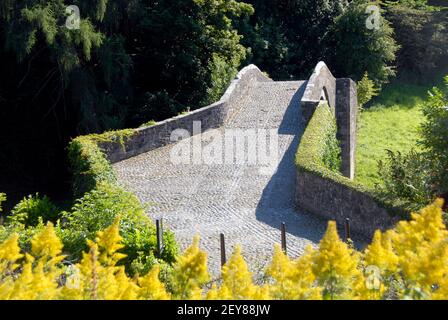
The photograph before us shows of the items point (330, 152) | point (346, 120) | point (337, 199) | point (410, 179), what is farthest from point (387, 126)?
point (337, 199)

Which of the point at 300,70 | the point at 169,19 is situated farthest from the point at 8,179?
the point at 300,70

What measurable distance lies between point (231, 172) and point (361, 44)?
18682 mm

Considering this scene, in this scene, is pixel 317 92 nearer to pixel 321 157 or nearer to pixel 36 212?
pixel 321 157

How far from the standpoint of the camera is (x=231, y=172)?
14508 millimetres

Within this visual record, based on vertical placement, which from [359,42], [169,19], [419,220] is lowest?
[419,220]

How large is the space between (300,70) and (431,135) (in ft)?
64.1

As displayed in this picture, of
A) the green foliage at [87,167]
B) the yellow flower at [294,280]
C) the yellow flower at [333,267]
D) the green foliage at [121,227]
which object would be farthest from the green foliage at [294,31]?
the yellow flower at [333,267]

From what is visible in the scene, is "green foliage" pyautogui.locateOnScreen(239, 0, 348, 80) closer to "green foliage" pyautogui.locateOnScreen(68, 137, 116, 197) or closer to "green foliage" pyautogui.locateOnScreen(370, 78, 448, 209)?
"green foliage" pyautogui.locateOnScreen(68, 137, 116, 197)

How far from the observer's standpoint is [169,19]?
21.6 metres

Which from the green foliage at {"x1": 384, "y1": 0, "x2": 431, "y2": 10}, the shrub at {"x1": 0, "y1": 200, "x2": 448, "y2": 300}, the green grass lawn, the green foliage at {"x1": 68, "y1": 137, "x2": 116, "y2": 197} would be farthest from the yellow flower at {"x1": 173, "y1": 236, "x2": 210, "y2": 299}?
the green foliage at {"x1": 384, "y1": 0, "x2": 431, "y2": 10}

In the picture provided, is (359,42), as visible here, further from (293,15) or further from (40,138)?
(40,138)

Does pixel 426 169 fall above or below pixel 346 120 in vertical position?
below

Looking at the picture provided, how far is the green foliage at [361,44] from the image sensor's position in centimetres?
3067

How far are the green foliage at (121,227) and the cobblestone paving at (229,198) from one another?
0.94 metres
